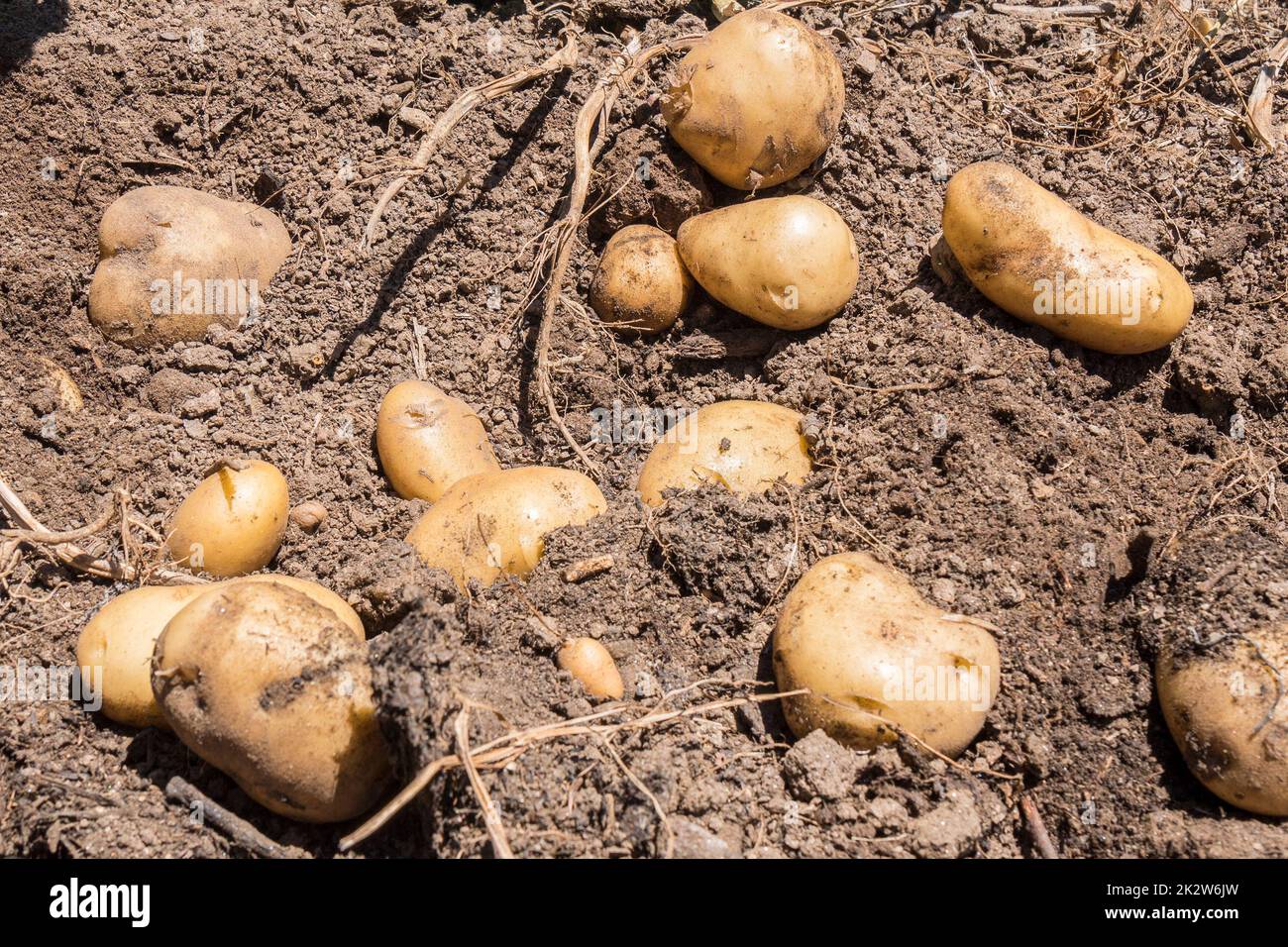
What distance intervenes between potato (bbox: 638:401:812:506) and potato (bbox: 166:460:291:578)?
104 centimetres

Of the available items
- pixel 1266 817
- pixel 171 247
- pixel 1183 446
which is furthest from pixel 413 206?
pixel 1266 817

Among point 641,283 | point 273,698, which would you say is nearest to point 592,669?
point 273,698

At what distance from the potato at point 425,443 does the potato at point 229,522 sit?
0.34 metres

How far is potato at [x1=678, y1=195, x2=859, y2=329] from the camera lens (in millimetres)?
2734

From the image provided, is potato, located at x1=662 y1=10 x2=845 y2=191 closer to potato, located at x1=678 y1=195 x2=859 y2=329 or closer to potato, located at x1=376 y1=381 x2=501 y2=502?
potato, located at x1=678 y1=195 x2=859 y2=329

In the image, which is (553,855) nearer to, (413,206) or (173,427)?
(173,427)

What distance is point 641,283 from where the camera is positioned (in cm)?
296

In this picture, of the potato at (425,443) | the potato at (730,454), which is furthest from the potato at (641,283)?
the potato at (425,443)

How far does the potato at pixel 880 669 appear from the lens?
7.00 feet

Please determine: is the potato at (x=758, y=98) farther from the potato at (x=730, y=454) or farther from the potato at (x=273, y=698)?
the potato at (x=273, y=698)

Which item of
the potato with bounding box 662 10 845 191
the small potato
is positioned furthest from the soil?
the potato with bounding box 662 10 845 191

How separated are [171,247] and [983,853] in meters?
2.88

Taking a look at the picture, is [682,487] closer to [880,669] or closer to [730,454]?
[730,454]

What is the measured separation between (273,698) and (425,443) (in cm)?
94
